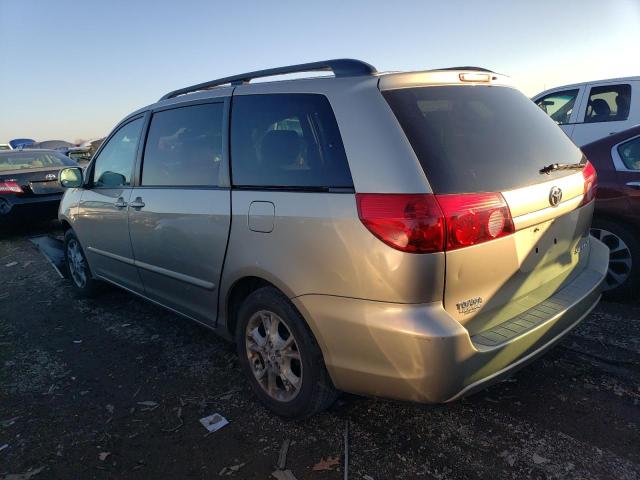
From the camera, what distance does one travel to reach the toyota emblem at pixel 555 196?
234cm

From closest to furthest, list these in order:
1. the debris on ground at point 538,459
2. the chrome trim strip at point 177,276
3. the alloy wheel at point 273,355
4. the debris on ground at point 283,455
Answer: the debris on ground at point 538,459
the debris on ground at point 283,455
the alloy wheel at point 273,355
the chrome trim strip at point 177,276

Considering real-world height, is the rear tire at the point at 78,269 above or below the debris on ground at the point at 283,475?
above

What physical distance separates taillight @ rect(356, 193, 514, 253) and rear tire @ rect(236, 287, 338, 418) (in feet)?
2.28

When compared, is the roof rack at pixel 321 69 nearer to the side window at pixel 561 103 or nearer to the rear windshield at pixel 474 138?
the rear windshield at pixel 474 138

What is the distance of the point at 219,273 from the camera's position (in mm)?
2824

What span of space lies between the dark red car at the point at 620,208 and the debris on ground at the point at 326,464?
111 inches

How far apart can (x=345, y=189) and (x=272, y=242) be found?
0.50 meters

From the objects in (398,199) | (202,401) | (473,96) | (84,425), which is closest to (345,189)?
(398,199)

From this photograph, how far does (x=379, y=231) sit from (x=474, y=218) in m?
0.40

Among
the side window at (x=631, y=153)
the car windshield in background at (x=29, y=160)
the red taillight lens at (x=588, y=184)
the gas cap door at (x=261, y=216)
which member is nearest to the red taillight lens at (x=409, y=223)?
the gas cap door at (x=261, y=216)

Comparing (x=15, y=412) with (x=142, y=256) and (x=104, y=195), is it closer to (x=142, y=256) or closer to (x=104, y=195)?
(x=142, y=256)

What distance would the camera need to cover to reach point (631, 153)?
3.82m

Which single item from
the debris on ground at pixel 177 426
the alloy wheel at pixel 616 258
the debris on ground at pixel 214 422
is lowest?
the debris on ground at pixel 214 422

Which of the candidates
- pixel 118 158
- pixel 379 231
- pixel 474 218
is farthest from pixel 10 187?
pixel 474 218
